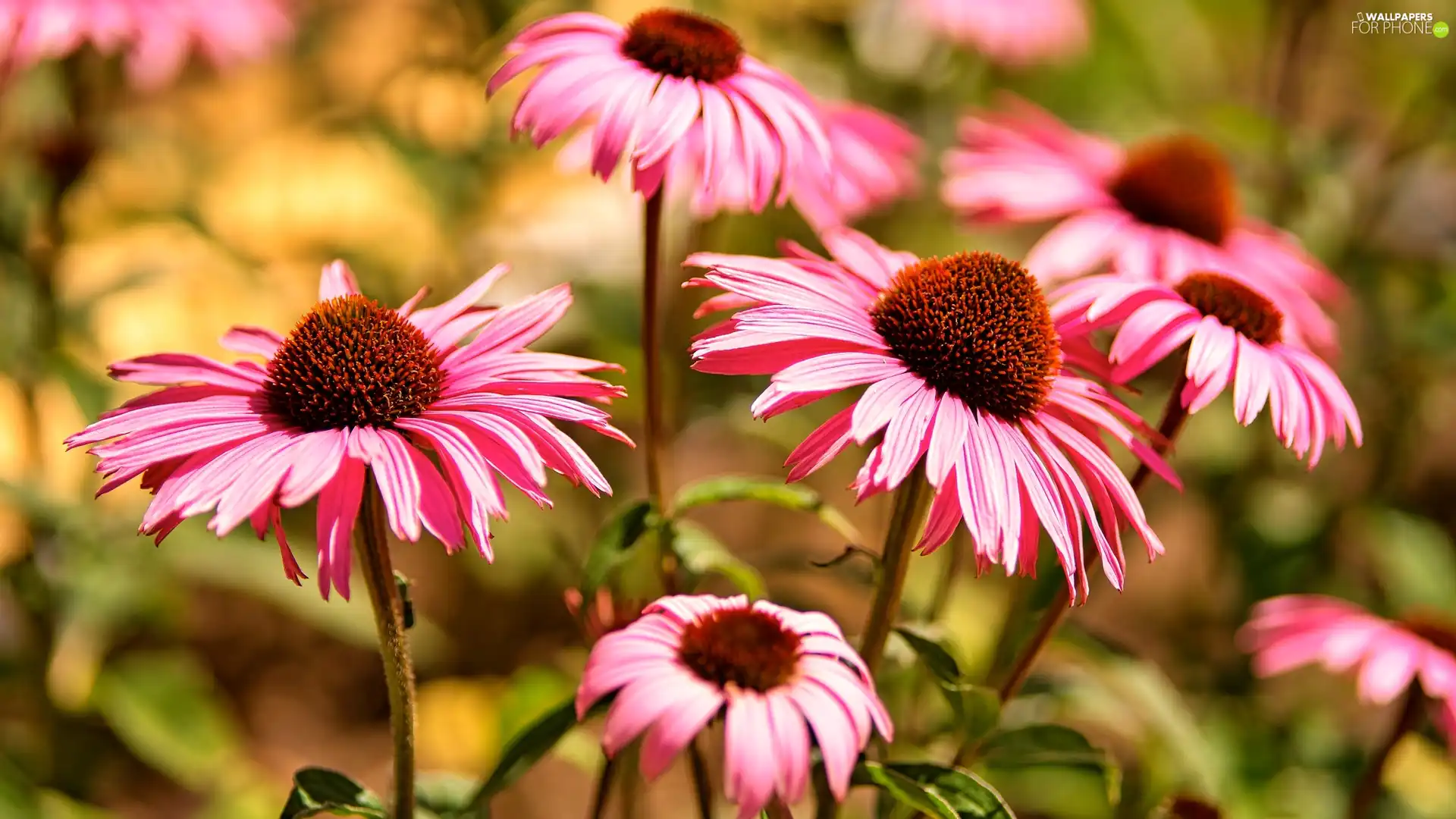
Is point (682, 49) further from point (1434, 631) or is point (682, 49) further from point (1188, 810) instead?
point (1434, 631)

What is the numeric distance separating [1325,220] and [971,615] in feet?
2.70

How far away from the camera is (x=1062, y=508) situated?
2.23 ft

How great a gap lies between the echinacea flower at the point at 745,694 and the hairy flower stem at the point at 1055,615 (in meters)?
0.20

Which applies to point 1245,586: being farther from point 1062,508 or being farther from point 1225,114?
point 1062,508

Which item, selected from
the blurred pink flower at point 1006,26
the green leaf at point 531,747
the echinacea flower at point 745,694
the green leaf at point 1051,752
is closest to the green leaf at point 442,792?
the green leaf at point 531,747

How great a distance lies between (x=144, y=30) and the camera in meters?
1.29

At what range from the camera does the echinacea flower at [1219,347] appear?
776 millimetres

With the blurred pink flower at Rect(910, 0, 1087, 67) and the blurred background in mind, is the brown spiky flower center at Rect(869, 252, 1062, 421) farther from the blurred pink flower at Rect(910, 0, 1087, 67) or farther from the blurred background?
the blurred pink flower at Rect(910, 0, 1087, 67)

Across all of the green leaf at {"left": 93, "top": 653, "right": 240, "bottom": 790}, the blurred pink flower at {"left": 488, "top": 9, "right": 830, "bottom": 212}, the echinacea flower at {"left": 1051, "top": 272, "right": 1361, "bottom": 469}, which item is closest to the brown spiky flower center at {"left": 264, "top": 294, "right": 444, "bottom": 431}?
the blurred pink flower at {"left": 488, "top": 9, "right": 830, "bottom": 212}

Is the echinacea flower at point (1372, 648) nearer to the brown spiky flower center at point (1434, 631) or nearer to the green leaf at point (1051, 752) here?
the brown spiky flower center at point (1434, 631)

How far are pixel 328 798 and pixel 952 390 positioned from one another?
470mm

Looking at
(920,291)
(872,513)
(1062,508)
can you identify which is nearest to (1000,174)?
(920,291)

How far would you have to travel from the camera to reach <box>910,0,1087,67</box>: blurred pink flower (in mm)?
1860

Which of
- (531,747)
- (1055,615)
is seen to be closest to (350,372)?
(531,747)
